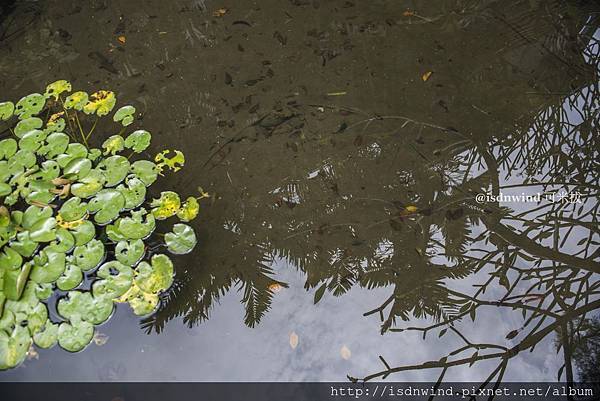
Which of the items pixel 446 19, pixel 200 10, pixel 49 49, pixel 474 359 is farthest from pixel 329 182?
pixel 49 49

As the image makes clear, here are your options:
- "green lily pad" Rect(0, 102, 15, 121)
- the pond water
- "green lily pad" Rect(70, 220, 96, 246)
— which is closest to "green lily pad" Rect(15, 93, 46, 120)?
"green lily pad" Rect(0, 102, 15, 121)

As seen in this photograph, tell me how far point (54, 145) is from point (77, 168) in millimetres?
184

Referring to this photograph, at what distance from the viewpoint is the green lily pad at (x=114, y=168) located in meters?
1.70

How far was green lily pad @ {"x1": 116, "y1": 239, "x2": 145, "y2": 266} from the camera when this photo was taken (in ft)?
5.09

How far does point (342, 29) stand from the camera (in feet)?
7.59

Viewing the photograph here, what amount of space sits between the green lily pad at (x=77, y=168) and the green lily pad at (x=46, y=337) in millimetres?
536

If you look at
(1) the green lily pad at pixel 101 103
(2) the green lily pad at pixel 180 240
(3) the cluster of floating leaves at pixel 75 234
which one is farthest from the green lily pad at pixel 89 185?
(1) the green lily pad at pixel 101 103

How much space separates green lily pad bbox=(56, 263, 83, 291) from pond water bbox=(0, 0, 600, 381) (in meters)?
0.18

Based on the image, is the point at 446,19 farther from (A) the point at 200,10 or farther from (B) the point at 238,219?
(B) the point at 238,219

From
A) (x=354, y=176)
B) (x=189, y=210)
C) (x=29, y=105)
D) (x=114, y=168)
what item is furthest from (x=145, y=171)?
(x=354, y=176)

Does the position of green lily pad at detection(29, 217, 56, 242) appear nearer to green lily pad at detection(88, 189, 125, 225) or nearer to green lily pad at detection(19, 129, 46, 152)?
green lily pad at detection(88, 189, 125, 225)

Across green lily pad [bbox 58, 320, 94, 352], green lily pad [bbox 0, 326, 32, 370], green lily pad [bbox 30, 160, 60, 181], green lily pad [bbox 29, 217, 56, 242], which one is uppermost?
green lily pad [bbox 30, 160, 60, 181]

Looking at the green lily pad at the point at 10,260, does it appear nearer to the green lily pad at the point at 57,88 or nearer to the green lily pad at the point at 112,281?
the green lily pad at the point at 112,281

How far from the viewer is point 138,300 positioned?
1.54 m
